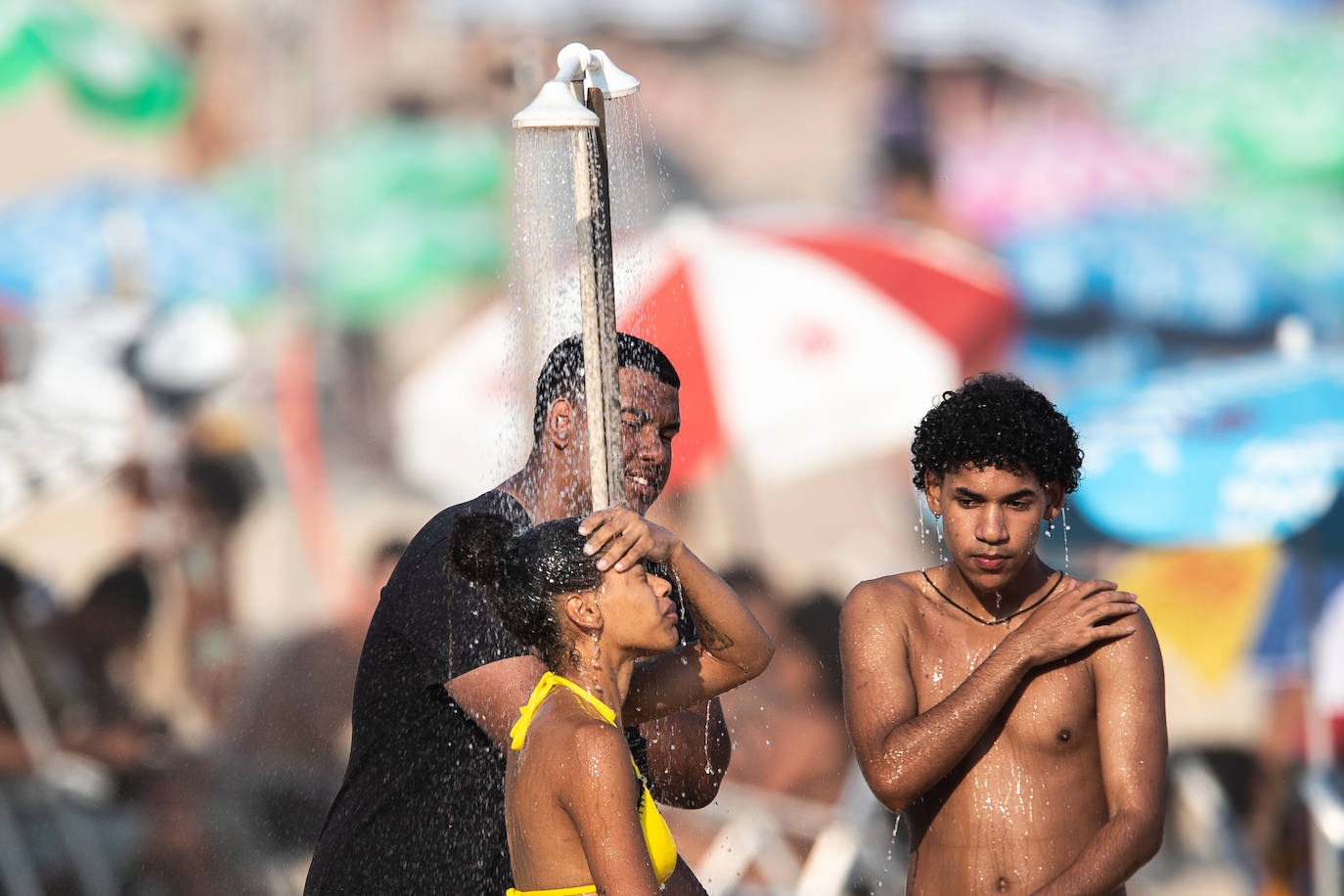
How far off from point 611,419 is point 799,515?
24.5ft

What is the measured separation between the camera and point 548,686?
8.34 ft

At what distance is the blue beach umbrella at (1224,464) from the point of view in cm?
584

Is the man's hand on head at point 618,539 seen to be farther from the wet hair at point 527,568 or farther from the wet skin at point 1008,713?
the wet skin at point 1008,713

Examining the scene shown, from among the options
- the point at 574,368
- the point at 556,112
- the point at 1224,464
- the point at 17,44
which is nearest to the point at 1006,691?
the point at 574,368

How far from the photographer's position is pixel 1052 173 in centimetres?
953

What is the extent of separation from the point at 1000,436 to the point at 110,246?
21.6 feet

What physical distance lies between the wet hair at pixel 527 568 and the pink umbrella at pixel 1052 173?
717 centimetres

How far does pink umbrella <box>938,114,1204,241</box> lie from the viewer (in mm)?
9391

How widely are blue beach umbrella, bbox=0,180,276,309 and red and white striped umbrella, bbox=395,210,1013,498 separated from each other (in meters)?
1.73

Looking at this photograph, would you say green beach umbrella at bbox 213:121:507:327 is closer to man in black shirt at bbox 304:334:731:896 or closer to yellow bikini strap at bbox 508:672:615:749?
man in black shirt at bbox 304:334:731:896

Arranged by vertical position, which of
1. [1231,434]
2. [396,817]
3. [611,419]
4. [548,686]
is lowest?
[1231,434]

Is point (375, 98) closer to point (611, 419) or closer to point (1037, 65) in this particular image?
point (1037, 65)

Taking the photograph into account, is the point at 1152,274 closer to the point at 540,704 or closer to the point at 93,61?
the point at 93,61

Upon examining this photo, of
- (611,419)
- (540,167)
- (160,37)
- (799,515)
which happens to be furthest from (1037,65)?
(611,419)
